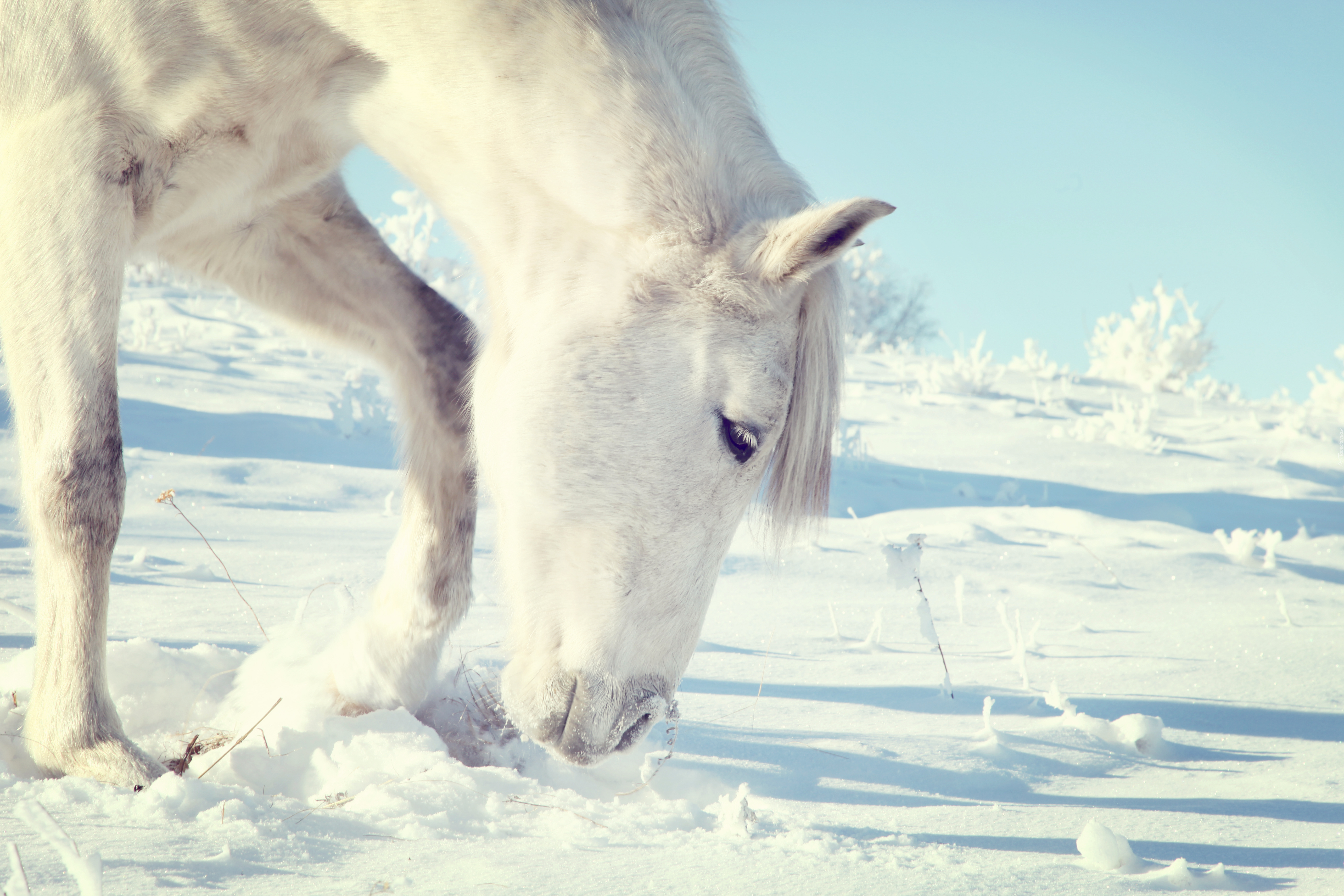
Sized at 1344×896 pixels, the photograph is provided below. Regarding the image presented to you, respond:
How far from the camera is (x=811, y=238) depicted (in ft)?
4.99

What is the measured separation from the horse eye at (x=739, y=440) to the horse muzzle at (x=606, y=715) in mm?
460

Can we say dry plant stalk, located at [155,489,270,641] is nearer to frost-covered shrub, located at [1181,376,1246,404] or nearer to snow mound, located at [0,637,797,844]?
snow mound, located at [0,637,797,844]

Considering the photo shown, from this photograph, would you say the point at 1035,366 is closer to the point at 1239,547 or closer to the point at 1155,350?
the point at 1155,350

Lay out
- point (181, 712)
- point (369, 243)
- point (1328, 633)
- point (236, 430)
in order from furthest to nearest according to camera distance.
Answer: point (236, 430), point (1328, 633), point (369, 243), point (181, 712)

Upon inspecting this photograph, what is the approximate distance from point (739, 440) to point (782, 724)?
86 centimetres

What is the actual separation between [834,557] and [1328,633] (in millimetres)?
1878

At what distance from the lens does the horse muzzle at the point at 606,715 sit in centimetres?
160

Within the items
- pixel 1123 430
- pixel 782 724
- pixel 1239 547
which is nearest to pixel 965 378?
pixel 1123 430

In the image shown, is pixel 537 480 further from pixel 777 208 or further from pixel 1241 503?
pixel 1241 503

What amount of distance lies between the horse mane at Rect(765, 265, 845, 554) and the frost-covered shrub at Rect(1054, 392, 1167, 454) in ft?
20.4

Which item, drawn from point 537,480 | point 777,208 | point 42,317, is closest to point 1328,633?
point 777,208

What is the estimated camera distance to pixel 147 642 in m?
2.04

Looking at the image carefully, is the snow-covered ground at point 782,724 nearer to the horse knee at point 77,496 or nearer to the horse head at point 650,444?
the horse head at point 650,444

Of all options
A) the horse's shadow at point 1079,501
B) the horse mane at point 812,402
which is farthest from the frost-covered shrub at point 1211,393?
the horse mane at point 812,402
